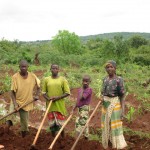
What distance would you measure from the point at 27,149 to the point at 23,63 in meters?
1.38

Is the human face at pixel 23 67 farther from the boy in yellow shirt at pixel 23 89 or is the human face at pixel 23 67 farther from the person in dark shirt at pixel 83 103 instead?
the person in dark shirt at pixel 83 103

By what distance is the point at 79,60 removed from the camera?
2736 cm

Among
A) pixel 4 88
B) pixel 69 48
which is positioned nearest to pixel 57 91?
pixel 4 88

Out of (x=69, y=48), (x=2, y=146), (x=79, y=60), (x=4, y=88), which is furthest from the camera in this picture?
(x=69, y=48)

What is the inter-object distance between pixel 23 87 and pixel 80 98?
987mm

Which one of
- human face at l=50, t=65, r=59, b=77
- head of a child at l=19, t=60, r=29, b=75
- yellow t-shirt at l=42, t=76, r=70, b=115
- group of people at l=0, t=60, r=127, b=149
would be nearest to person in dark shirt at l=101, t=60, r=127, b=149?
group of people at l=0, t=60, r=127, b=149

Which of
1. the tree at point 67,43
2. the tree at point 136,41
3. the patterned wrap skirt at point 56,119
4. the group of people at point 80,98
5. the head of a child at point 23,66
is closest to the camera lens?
the group of people at point 80,98

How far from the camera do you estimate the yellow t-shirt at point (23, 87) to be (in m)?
5.71

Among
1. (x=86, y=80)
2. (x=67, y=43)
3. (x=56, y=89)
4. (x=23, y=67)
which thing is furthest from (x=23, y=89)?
(x=67, y=43)

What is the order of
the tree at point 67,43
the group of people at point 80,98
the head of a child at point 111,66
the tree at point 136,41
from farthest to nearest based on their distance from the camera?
the tree at point 136,41 → the tree at point 67,43 → the group of people at point 80,98 → the head of a child at point 111,66

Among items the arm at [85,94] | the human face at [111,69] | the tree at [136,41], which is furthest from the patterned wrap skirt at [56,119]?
the tree at [136,41]

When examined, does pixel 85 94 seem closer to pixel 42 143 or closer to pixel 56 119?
pixel 56 119

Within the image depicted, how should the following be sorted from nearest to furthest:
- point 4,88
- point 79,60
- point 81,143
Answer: point 81,143 → point 4,88 → point 79,60

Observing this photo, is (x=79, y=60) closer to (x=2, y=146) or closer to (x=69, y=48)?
(x=69, y=48)
